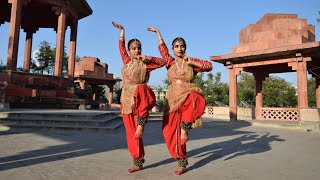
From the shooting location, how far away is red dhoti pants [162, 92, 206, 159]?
3.44m

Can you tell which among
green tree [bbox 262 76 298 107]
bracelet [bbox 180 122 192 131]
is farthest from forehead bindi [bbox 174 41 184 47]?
green tree [bbox 262 76 298 107]

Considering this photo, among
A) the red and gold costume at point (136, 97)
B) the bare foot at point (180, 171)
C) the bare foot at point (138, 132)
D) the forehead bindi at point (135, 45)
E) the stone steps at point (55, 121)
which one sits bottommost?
the bare foot at point (180, 171)

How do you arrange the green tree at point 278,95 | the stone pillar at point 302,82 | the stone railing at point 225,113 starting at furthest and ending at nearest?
1. the green tree at point 278,95
2. the stone railing at point 225,113
3. the stone pillar at point 302,82

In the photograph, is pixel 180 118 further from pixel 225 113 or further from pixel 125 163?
pixel 225 113

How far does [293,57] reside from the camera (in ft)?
41.8

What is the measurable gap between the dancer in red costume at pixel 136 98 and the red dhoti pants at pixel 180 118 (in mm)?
360

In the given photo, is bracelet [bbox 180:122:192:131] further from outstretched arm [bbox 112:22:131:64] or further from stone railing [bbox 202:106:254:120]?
stone railing [bbox 202:106:254:120]

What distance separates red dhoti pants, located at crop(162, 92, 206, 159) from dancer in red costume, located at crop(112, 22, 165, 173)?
360 mm

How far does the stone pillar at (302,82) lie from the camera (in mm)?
12227

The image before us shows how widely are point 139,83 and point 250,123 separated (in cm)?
1139

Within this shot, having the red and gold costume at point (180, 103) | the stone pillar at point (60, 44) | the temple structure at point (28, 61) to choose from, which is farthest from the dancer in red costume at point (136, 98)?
the stone pillar at point (60, 44)

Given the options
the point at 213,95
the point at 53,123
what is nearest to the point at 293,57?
the point at 53,123

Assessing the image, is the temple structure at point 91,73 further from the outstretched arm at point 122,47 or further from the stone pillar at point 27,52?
the outstretched arm at point 122,47

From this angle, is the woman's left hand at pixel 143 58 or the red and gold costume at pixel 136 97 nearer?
the red and gold costume at pixel 136 97
